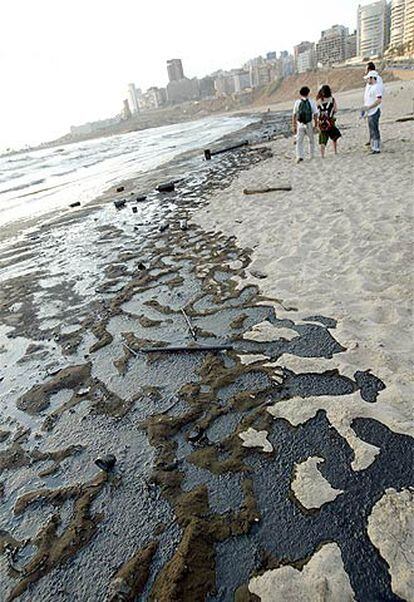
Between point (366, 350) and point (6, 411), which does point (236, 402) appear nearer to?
point (366, 350)

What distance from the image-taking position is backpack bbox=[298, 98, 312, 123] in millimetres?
10555

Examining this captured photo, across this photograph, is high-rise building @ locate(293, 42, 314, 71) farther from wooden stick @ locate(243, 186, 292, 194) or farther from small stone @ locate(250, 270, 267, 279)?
small stone @ locate(250, 270, 267, 279)

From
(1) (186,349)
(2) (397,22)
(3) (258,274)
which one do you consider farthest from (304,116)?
(2) (397,22)

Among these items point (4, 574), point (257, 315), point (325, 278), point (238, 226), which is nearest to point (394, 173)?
point (238, 226)

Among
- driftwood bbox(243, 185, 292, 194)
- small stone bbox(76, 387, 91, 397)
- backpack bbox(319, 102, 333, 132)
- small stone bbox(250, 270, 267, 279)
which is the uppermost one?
backpack bbox(319, 102, 333, 132)

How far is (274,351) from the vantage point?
365 cm

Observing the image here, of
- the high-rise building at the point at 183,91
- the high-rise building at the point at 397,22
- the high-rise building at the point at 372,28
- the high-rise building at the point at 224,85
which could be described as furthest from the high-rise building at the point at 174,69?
the high-rise building at the point at 397,22

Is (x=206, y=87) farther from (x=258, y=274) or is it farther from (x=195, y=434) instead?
(x=195, y=434)

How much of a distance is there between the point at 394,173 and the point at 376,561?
808 cm

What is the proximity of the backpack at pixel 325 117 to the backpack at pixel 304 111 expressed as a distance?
1.14 feet

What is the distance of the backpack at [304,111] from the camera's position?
34.6ft

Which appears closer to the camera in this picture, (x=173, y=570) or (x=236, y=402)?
(x=173, y=570)

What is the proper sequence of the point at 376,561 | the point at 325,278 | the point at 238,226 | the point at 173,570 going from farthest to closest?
the point at 238,226 < the point at 325,278 < the point at 173,570 < the point at 376,561

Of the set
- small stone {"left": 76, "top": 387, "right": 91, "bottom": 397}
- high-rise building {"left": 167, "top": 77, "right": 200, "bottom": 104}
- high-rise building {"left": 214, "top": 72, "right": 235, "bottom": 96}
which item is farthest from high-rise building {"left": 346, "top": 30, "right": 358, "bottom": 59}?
small stone {"left": 76, "top": 387, "right": 91, "bottom": 397}
